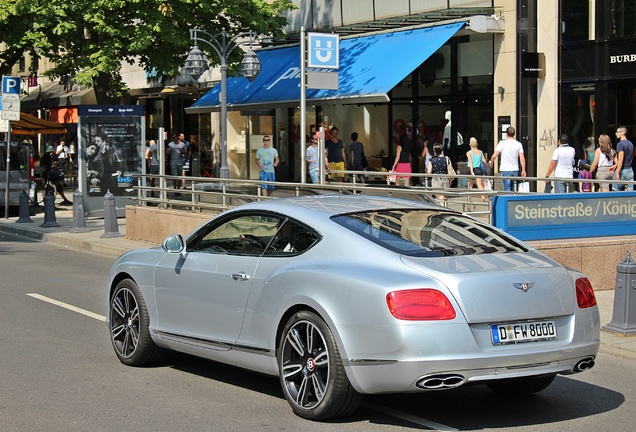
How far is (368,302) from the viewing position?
6320mm

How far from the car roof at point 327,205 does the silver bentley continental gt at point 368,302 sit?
14mm

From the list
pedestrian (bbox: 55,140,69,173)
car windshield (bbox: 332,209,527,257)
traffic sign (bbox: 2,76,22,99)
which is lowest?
car windshield (bbox: 332,209,527,257)

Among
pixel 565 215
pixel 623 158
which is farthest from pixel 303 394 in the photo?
pixel 623 158

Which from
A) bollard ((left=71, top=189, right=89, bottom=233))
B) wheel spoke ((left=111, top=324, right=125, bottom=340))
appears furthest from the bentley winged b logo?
bollard ((left=71, top=189, right=89, bottom=233))

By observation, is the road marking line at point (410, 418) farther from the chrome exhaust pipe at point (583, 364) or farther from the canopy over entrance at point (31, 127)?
the canopy over entrance at point (31, 127)

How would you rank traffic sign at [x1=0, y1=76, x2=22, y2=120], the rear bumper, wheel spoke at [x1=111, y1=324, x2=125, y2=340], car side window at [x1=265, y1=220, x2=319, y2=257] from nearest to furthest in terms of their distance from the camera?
the rear bumper < car side window at [x1=265, y1=220, x2=319, y2=257] < wheel spoke at [x1=111, y1=324, x2=125, y2=340] < traffic sign at [x1=0, y1=76, x2=22, y2=120]

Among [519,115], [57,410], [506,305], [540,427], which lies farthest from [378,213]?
[519,115]

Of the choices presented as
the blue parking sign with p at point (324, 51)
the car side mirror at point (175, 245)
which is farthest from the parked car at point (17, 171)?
the car side mirror at point (175, 245)

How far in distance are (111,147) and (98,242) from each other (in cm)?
599

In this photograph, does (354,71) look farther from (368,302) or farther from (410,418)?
(368,302)

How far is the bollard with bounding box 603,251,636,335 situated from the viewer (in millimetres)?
10023

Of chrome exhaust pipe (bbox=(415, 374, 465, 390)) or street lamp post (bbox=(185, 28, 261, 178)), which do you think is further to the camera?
street lamp post (bbox=(185, 28, 261, 178))

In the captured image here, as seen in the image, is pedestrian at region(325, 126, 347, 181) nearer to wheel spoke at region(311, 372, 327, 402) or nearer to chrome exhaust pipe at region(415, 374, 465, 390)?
wheel spoke at region(311, 372, 327, 402)

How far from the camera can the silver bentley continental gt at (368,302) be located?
6.22m
